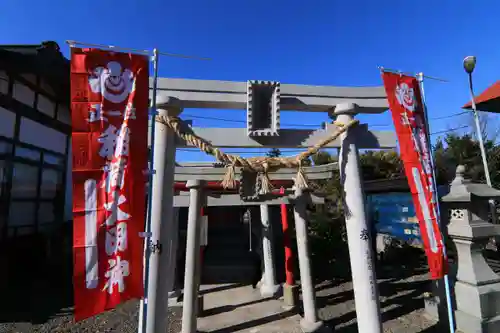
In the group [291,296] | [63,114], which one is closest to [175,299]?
[291,296]

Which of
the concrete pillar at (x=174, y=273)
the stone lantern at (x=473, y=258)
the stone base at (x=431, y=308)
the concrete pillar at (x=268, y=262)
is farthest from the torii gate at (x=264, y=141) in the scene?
the concrete pillar at (x=268, y=262)

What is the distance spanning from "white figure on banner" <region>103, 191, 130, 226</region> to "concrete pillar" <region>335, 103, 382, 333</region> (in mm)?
3153

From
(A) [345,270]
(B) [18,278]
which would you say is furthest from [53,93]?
(A) [345,270]

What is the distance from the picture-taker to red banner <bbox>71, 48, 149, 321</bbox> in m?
2.99

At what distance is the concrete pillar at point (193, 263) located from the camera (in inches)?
242

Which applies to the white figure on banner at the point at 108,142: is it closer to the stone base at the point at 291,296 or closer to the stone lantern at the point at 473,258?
the stone lantern at the point at 473,258

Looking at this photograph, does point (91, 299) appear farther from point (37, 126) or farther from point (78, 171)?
point (37, 126)

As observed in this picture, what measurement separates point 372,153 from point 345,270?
9861 mm

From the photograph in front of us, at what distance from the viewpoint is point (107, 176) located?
316 cm

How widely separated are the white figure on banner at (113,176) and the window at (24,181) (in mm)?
8716

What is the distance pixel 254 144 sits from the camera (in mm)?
4230

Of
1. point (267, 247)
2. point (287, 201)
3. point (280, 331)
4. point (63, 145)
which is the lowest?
point (280, 331)

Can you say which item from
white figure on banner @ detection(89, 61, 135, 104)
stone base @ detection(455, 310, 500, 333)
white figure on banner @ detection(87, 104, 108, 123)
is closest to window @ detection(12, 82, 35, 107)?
white figure on banner @ detection(89, 61, 135, 104)

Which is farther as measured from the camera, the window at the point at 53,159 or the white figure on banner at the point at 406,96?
the window at the point at 53,159
